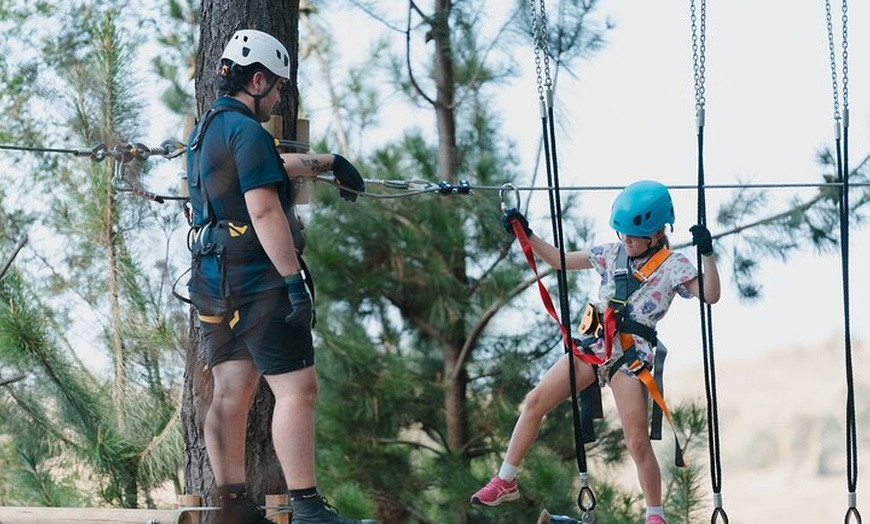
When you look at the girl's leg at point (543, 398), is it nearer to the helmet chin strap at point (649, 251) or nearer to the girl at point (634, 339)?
the girl at point (634, 339)

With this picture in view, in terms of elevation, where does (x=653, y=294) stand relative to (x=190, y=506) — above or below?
above

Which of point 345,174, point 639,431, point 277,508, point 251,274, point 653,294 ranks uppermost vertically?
point 345,174

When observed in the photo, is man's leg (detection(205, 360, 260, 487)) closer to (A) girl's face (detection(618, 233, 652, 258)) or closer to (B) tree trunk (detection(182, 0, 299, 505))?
(B) tree trunk (detection(182, 0, 299, 505))

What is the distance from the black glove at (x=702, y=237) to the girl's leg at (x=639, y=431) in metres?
0.43

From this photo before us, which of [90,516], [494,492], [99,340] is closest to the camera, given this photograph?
[90,516]

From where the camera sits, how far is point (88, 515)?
3949 millimetres

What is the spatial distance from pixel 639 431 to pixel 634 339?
0.84 ft

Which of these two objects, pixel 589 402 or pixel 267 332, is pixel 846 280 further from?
pixel 267 332

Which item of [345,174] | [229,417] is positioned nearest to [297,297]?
[229,417]

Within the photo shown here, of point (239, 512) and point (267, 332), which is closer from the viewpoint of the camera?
point (267, 332)

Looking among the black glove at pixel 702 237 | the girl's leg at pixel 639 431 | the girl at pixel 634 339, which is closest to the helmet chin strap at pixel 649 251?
the girl at pixel 634 339

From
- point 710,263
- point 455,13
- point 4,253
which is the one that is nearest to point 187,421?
point 710,263

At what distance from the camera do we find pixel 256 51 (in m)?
3.69

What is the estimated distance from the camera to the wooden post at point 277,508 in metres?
4.11
